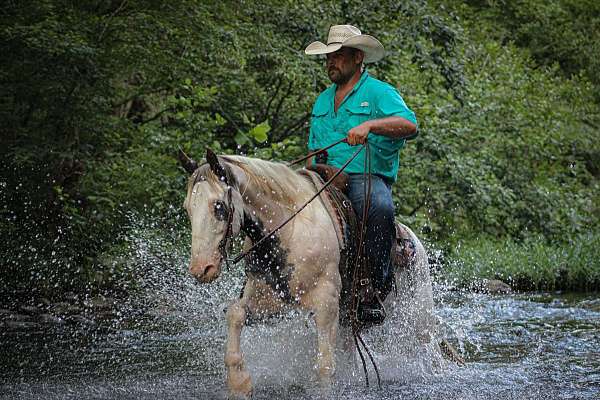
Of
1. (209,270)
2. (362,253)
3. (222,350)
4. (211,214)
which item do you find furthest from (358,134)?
(222,350)

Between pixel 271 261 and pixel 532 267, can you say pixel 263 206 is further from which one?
pixel 532 267

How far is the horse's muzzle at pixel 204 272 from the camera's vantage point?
16.5 ft

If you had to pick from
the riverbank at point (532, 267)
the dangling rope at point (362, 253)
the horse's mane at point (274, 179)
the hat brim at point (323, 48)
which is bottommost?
the riverbank at point (532, 267)

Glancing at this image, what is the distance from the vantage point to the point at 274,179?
586 cm

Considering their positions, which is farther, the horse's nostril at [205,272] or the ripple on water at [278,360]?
the ripple on water at [278,360]

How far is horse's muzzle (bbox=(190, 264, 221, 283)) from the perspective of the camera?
16.5 feet

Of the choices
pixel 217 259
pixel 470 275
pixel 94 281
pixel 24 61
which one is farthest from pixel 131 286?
pixel 217 259

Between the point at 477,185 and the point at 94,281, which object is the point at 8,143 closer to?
the point at 94,281

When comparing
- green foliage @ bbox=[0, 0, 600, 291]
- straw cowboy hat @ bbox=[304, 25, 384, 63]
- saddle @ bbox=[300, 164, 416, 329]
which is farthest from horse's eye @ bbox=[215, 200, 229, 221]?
green foliage @ bbox=[0, 0, 600, 291]

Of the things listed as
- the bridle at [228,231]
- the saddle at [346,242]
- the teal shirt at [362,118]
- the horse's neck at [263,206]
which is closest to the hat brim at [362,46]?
the teal shirt at [362,118]

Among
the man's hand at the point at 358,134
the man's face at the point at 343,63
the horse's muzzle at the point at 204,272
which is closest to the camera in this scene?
the horse's muzzle at the point at 204,272

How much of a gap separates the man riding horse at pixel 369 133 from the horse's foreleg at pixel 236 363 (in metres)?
0.98

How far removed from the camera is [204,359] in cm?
791

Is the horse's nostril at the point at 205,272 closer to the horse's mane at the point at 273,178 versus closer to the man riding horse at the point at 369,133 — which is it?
the horse's mane at the point at 273,178
